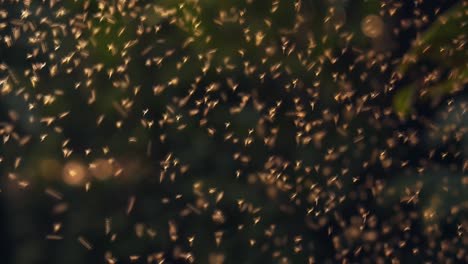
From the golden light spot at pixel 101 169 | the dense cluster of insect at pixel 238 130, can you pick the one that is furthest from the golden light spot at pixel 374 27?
the golden light spot at pixel 101 169

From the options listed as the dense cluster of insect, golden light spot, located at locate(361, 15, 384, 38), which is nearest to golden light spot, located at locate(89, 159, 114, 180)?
the dense cluster of insect

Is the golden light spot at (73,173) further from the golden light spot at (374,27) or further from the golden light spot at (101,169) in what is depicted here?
the golden light spot at (374,27)

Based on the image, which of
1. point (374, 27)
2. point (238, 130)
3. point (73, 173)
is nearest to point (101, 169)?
point (73, 173)

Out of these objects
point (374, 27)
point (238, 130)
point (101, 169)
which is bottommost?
point (101, 169)

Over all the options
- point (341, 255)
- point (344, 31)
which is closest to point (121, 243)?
point (341, 255)

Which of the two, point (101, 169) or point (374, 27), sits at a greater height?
point (374, 27)

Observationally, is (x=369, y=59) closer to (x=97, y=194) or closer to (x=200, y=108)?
(x=200, y=108)

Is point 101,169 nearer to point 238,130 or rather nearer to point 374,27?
point 238,130

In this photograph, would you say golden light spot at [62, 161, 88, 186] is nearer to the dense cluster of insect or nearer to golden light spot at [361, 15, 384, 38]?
the dense cluster of insect

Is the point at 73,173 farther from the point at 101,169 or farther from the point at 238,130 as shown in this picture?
the point at 238,130
